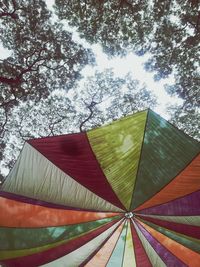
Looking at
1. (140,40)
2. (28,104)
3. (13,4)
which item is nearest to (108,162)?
(140,40)

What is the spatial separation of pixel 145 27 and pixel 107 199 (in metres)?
5.05

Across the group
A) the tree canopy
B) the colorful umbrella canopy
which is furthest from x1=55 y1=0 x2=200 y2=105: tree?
the colorful umbrella canopy

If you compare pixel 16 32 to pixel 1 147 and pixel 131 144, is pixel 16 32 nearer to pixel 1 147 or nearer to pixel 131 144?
pixel 1 147

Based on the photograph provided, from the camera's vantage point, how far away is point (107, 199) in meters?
4.36

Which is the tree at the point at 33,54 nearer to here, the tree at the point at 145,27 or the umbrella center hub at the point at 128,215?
the tree at the point at 145,27

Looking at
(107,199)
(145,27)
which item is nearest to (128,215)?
(107,199)

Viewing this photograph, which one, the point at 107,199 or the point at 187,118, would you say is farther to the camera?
the point at 187,118

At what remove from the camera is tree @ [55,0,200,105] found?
7.50m

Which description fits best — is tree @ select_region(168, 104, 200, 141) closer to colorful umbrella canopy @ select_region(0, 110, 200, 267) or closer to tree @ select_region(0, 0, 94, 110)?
tree @ select_region(0, 0, 94, 110)

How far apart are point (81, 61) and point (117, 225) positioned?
19.3ft

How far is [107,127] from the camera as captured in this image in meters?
4.02

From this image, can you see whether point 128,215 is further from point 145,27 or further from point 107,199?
point 145,27

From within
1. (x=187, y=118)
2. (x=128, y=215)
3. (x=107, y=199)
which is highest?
(x=187, y=118)

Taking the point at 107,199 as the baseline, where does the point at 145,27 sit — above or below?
above
